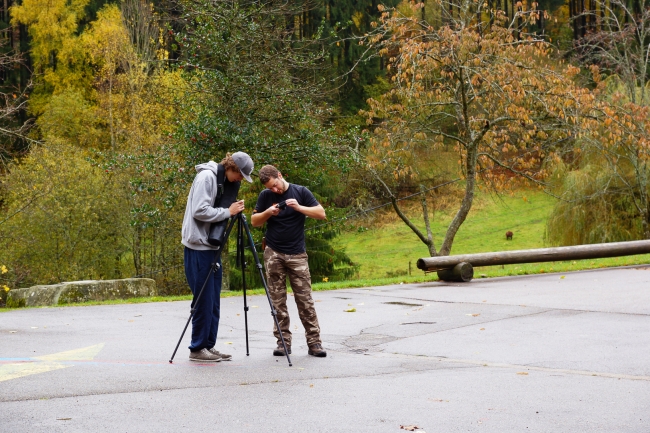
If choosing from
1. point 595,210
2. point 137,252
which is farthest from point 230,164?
point 595,210

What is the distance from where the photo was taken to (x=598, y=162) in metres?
28.9

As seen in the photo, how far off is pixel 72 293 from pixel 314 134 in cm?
766

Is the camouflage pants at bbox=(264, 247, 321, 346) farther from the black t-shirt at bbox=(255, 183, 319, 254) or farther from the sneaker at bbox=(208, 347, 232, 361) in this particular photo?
the sneaker at bbox=(208, 347, 232, 361)

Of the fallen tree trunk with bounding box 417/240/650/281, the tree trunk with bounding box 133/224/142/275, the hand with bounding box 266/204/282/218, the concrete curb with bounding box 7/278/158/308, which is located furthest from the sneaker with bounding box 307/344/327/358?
the tree trunk with bounding box 133/224/142/275

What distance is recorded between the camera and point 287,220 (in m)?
8.62

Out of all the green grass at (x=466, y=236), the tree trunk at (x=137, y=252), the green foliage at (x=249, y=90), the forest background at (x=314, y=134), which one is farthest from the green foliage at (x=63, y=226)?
the green grass at (x=466, y=236)

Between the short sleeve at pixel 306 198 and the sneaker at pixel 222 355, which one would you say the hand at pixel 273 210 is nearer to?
the short sleeve at pixel 306 198

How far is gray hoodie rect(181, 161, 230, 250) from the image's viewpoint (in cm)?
802

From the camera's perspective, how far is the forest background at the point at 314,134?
19.9m

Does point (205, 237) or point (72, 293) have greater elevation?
point (205, 237)

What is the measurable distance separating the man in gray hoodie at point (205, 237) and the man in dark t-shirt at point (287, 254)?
42 centimetres

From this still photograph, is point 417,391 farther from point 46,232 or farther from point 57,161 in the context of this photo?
point 57,161

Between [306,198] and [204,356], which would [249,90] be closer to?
[306,198]

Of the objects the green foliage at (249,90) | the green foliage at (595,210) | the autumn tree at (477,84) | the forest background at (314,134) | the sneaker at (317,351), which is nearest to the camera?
the sneaker at (317,351)
